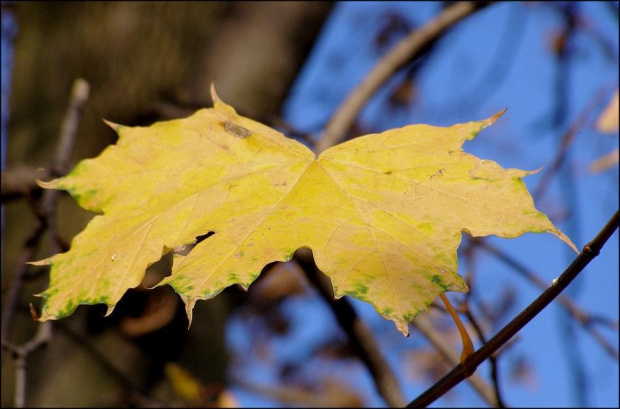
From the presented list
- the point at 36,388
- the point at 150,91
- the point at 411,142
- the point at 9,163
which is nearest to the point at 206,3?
the point at 150,91

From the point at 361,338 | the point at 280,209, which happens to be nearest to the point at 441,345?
the point at 361,338

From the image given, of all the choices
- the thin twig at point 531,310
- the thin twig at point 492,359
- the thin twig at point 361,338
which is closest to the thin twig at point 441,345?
the thin twig at point 361,338

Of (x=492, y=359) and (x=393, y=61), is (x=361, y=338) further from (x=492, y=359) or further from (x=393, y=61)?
(x=393, y=61)

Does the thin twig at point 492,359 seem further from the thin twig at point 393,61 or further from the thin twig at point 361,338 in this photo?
the thin twig at point 393,61

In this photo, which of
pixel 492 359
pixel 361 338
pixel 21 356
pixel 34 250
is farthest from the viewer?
pixel 361 338

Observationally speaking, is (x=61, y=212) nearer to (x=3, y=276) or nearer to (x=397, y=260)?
(x=3, y=276)

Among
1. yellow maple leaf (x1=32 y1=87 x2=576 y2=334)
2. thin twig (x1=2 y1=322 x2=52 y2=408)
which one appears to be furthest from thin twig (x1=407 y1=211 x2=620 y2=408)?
thin twig (x1=2 y1=322 x2=52 y2=408)
